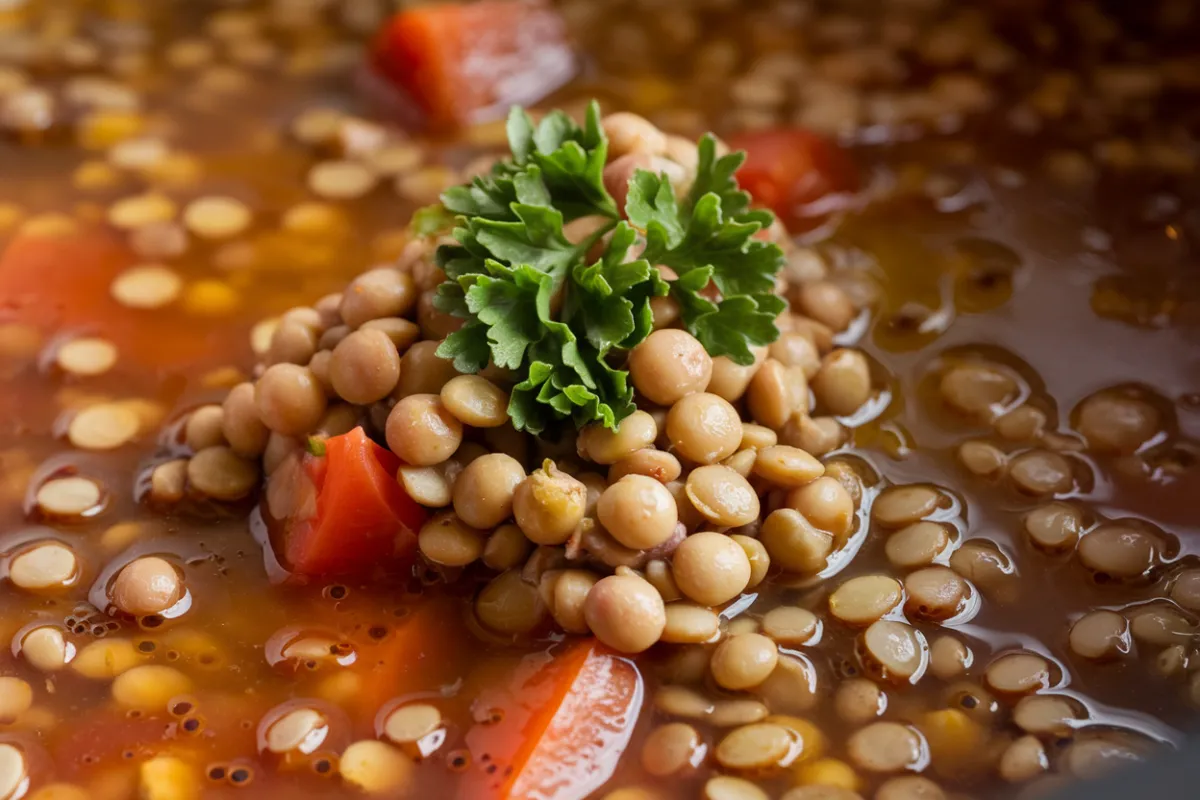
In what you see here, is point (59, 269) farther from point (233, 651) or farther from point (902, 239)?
point (902, 239)

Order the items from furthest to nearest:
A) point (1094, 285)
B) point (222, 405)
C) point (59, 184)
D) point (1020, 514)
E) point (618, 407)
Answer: point (59, 184) < point (1094, 285) < point (222, 405) < point (1020, 514) < point (618, 407)

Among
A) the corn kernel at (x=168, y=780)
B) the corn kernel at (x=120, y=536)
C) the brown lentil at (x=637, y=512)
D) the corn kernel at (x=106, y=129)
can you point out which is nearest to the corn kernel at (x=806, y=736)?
the brown lentil at (x=637, y=512)

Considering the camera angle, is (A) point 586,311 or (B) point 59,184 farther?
(B) point 59,184

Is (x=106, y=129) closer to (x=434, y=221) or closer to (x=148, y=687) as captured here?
(x=434, y=221)

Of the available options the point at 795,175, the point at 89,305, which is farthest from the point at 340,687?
the point at 795,175

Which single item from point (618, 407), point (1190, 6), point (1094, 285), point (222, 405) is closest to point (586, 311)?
point (618, 407)

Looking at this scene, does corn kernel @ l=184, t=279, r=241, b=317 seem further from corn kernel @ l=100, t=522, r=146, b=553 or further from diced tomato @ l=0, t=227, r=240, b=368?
corn kernel @ l=100, t=522, r=146, b=553

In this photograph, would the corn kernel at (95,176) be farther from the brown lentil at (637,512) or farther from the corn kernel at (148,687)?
the brown lentil at (637,512)
